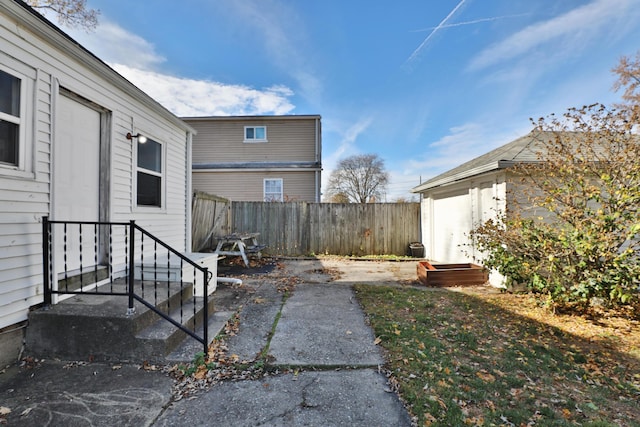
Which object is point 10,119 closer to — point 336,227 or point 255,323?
point 255,323

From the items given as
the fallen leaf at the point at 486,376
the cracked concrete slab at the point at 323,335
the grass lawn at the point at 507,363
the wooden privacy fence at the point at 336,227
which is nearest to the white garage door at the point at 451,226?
the wooden privacy fence at the point at 336,227

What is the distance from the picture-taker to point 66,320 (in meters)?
2.71

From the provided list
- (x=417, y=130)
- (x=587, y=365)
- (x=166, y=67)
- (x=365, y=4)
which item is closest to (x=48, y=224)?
(x=587, y=365)

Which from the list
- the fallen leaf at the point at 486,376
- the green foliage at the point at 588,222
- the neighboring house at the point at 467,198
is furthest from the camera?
the neighboring house at the point at 467,198

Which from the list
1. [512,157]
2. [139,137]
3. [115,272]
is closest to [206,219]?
[139,137]

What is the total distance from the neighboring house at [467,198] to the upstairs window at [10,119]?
6467mm

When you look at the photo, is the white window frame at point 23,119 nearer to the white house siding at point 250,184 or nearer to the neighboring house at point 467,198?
the neighboring house at point 467,198

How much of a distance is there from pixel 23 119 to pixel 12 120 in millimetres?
88

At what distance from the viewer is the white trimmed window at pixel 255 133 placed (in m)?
13.4

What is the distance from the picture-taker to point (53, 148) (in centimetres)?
294

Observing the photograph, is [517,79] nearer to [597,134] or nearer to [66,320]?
[597,134]

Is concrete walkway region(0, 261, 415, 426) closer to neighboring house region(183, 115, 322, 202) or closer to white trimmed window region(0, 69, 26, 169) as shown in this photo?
white trimmed window region(0, 69, 26, 169)

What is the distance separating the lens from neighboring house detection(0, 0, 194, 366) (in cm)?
255

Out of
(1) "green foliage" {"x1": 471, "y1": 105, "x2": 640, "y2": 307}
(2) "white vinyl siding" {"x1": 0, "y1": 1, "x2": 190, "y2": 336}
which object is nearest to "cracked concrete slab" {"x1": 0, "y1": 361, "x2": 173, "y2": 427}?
(2) "white vinyl siding" {"x1": 0, "y1": 1, "x2": 190, "y2": 336}
